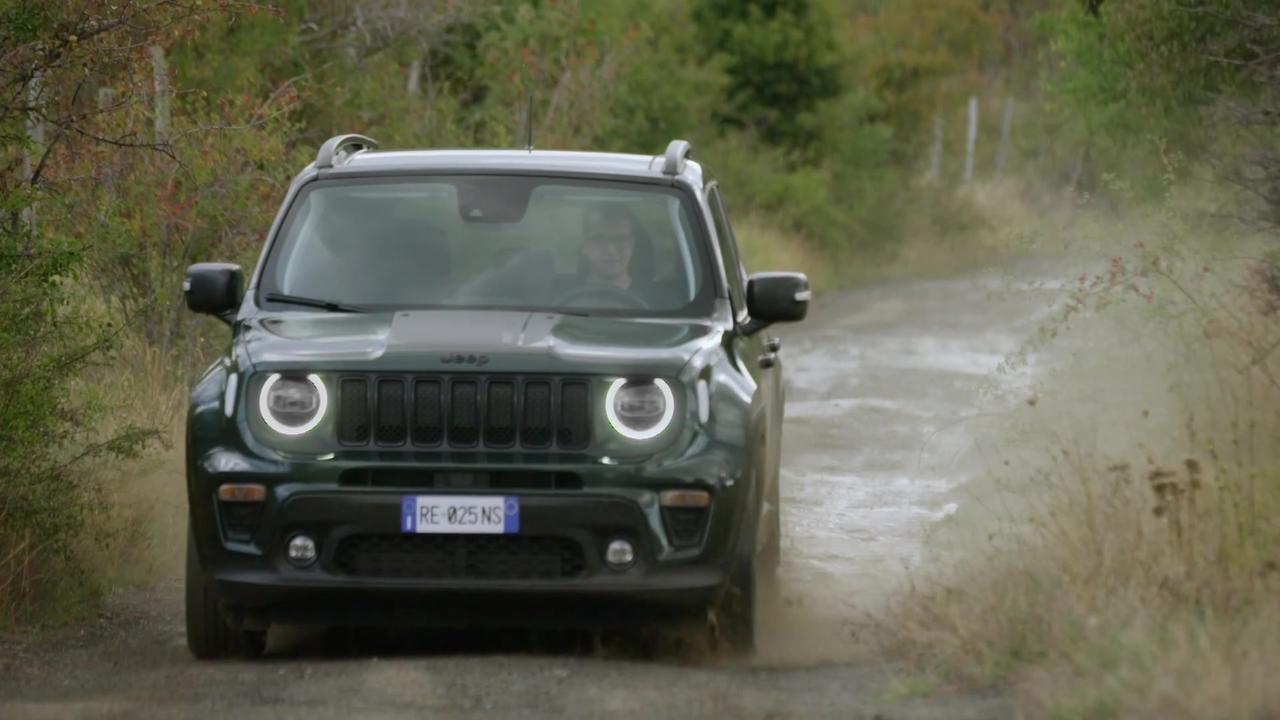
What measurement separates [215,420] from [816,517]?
213 inches

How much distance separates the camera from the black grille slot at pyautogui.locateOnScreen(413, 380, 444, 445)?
771 centimetres

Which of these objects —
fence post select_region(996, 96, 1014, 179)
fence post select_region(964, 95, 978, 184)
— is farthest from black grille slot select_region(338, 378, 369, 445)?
fence post select_region(996, 96, 1014, 179)

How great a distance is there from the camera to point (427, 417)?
772 centimetres

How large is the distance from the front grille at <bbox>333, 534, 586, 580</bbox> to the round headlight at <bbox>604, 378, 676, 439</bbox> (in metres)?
0.39

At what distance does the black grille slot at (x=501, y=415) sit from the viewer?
7.70 m

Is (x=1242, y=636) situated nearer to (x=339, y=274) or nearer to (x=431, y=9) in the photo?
(x=339, y=274)

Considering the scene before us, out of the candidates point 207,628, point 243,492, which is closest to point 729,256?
point 243,492

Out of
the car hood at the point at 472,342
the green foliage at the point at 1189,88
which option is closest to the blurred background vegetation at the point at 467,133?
the green foliage at the point at 1189,88

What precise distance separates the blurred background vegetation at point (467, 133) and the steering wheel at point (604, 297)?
1.97 meters

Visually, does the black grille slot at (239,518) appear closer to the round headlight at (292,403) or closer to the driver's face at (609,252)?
the round headlight at (292,403)

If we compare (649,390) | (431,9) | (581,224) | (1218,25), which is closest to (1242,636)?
(649,390)

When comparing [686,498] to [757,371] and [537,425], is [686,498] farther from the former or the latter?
[757,371]

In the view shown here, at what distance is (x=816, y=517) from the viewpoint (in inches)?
501

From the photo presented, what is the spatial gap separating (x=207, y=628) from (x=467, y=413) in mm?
1107
